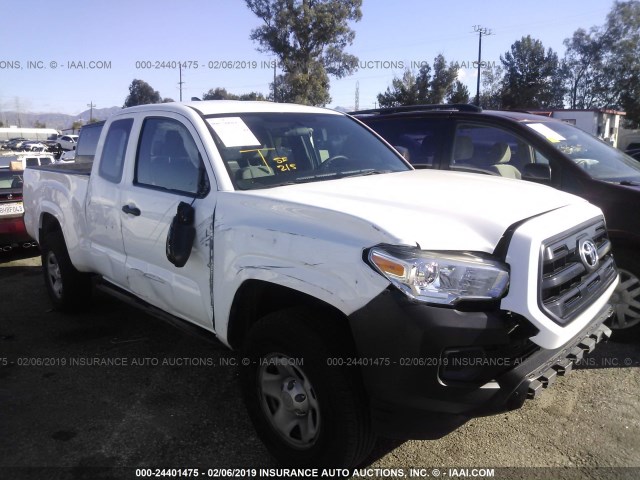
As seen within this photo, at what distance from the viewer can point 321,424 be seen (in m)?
2.49

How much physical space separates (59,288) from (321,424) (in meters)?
3.88

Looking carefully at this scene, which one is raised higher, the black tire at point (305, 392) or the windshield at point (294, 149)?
the windshield at point (294, 149)

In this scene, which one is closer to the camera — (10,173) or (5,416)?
(5,416)

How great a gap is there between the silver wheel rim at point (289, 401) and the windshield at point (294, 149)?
103 cm

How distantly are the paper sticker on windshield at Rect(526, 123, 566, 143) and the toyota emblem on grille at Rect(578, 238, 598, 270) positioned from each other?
6.15 feet

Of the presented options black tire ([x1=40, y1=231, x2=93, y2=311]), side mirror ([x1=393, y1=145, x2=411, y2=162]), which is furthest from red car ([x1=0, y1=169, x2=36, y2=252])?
side mirror ([x1=393, y1=145, x2=411, y2=162])

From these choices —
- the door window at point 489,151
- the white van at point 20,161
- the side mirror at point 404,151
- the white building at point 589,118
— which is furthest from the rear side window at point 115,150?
the white building at point 589,118

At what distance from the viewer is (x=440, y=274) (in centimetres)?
220

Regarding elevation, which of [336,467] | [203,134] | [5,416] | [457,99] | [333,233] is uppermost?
[457,99]

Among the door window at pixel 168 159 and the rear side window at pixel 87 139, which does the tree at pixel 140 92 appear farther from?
the door window at pixel 168 159

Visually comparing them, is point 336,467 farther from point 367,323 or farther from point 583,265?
point 583,265

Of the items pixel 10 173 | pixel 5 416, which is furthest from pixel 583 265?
pixel 10 173

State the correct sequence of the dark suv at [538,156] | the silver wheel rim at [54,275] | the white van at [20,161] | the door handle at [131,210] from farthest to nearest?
the white van at [20,161] → the silver wheel rim at [54,275] → the dark suv at [538,156] → the door handle at [131,210]

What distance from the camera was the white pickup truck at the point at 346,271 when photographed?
2.20 metres
